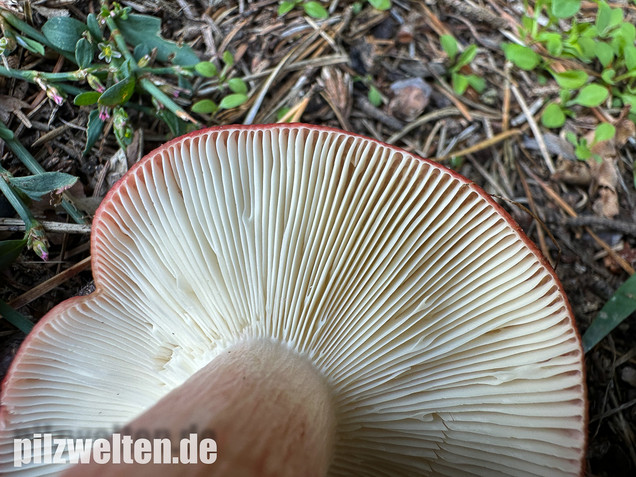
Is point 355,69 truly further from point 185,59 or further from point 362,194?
point 362,194

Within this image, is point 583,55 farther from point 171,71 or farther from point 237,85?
point 171,71

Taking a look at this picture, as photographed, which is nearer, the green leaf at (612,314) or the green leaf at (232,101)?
Answer: the green leaf at (612,314)

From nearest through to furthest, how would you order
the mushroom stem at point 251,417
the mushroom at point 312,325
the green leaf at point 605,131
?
the mushroom stem at point 251,417, the mushroom at point 312,325, the green leaf at point 605,131

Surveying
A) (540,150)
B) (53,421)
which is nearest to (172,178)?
(53,421)

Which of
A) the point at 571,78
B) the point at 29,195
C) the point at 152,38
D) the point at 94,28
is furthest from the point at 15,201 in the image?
the point at 571,78

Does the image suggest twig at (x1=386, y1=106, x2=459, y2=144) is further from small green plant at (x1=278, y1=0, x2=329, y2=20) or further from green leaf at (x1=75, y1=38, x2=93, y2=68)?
green leaf at (x1=75, y1=38, x2=93, y2=68)

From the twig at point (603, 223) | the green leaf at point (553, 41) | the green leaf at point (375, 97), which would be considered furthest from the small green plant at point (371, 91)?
the twig at point (603, 223)

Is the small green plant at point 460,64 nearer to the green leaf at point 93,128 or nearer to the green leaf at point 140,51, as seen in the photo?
the green leaf at point 140,51
